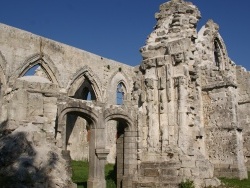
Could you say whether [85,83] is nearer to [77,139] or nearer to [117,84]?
[117,84]

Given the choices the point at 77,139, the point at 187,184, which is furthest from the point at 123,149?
the point at 77,139

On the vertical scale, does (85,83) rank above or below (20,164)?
above

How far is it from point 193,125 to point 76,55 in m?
10.4

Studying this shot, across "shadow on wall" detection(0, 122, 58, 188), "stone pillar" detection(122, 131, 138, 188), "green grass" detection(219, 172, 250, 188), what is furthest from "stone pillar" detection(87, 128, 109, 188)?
"shadow on wall" detection(0, 122, 58, 188)

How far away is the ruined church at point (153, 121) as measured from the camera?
17.3 feet

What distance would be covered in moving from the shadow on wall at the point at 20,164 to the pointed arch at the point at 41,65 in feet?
34.6

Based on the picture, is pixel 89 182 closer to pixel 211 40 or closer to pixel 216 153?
pixel 216 153

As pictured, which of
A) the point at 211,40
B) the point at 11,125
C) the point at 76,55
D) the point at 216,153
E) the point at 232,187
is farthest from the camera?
the point at 76,55

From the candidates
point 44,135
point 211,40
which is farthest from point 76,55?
point 44,135

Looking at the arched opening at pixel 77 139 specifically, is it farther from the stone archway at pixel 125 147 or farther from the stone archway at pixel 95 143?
the stone archway at pixel 95 143

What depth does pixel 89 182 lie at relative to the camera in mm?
9398

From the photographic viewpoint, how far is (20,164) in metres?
4.75

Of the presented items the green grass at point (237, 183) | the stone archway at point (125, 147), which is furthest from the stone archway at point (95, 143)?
the green grass at point (237, 183)

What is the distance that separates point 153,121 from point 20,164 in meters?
5.35
